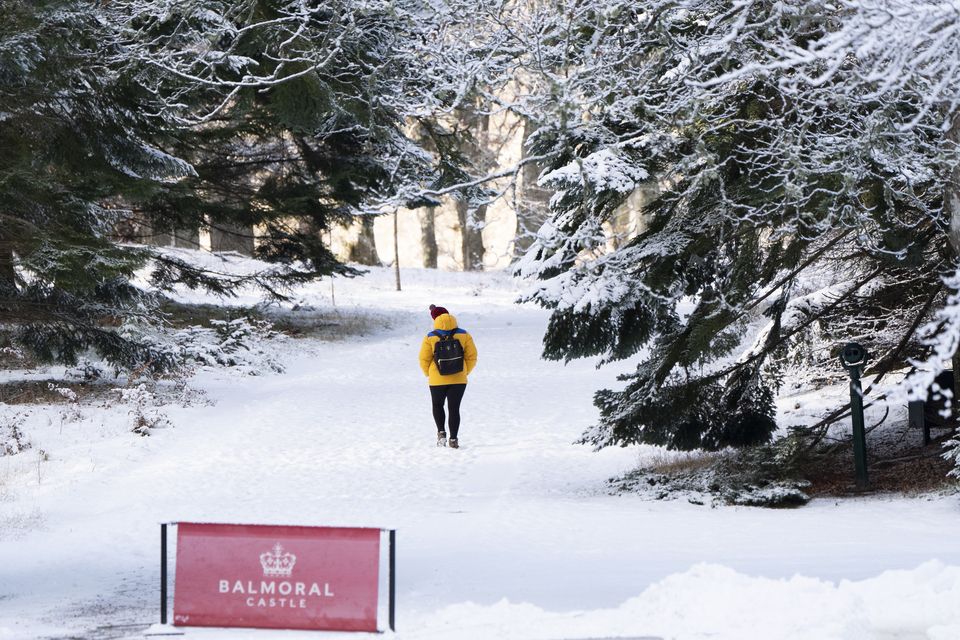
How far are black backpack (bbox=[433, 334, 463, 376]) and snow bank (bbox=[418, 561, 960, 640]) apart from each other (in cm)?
739

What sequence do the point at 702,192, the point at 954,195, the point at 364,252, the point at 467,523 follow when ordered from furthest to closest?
1. the point at 364,252
2. the point at 702,192
3. the point at 467,523
4. the point at 954,195

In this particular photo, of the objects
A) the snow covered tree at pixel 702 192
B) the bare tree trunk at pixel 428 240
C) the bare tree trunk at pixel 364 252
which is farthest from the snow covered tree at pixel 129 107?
the bare tree trunk at pixel 428 240

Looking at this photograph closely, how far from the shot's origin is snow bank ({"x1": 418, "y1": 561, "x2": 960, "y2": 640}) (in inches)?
224

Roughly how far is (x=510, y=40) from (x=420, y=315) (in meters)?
19.3

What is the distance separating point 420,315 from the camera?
29.0 m

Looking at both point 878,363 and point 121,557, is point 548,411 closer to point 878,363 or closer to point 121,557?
point 878,363

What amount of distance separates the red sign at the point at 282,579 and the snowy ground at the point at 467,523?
22 cm

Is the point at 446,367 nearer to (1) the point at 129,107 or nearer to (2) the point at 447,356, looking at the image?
(2) the point at 447,356

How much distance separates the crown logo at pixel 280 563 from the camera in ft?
20.5

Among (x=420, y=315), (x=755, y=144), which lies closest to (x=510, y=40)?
(x=755, y=144)

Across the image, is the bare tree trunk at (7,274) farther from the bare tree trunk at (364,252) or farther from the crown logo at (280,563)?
the bare tree trunk at (364,252)

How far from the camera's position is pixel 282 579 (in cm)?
624

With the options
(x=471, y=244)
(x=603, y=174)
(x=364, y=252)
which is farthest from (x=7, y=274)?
(x=471, y=244)

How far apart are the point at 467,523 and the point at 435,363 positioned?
4.31 metres
